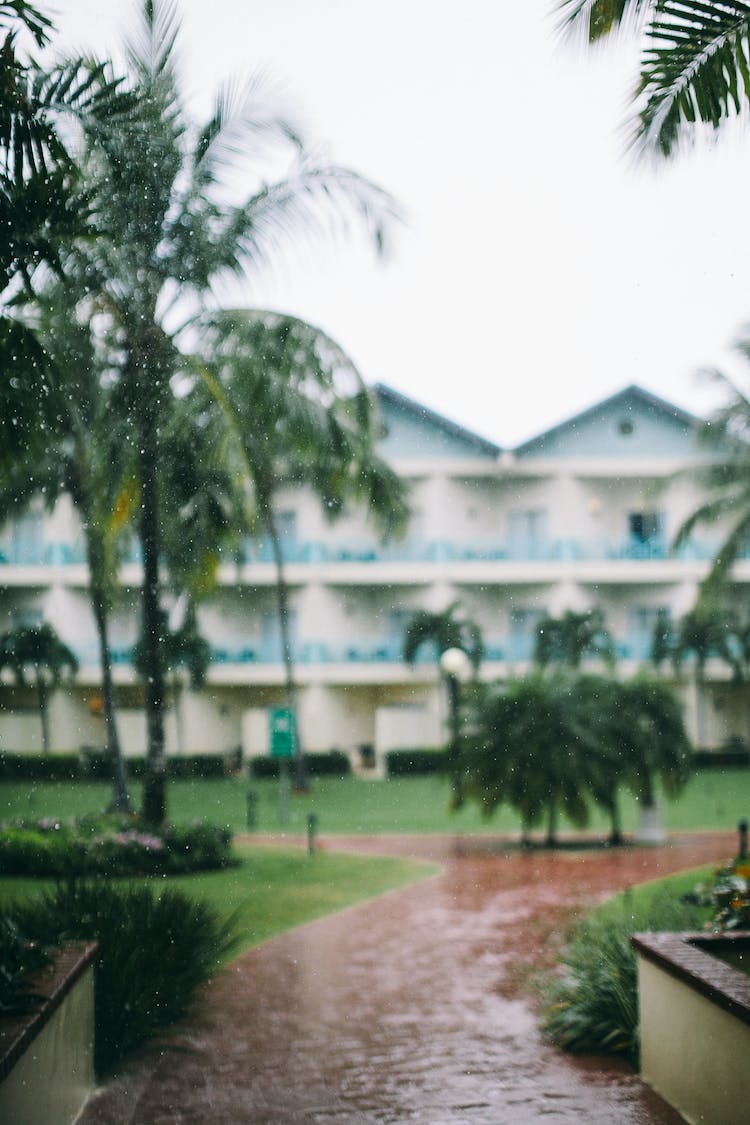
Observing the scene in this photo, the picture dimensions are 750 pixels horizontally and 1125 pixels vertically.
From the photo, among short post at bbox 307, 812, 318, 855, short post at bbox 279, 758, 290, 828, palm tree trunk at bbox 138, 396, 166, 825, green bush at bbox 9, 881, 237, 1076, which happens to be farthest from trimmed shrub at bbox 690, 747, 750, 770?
palm tree trunk at bbox 138, 396, 166, 825

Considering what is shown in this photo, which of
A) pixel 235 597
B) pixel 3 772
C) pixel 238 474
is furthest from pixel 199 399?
pixel 3 772

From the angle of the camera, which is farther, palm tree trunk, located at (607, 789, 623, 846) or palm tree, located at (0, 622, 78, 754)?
palm tree trunk, located at (607, 789, 623, 846)

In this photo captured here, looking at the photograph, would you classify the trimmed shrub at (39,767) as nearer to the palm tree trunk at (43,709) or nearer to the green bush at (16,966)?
the palm tree trunk at (43,709)

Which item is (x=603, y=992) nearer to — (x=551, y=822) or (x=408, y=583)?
(x=408, y=583)

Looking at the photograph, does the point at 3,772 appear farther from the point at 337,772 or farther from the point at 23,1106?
the point at 23,1106

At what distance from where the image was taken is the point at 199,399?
4.87 meters

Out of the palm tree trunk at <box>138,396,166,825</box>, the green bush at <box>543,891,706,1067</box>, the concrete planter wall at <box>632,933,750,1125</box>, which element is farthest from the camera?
the palm tree trunk at <box>138,396,166,825</box>

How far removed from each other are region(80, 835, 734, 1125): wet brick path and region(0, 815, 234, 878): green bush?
2.20 ft

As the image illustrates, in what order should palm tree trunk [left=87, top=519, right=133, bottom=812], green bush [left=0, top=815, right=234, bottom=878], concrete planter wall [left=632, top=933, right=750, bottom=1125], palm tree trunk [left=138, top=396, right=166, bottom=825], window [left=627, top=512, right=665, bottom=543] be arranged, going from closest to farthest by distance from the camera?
concrete planter wall [left=632, top=933, right=750, bottom=1125] < palm tree trunk [left=138, top=396, right=166, bottom=825] < palm tree trunk [left=87, top=519, right=133, bottom=812] < green bush [left=0, top=815, right=234, bottom=878] < window [left=627, top=512, right=665, bottom=543]

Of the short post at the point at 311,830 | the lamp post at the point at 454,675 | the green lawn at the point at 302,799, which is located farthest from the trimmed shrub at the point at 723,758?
the short post at the point at 311,830

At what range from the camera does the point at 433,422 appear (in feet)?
17.0

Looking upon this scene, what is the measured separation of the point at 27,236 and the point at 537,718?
4046mm

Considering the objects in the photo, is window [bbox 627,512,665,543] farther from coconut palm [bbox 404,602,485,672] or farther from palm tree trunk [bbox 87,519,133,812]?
palm tree trunk [bbox 87,519,133,812]

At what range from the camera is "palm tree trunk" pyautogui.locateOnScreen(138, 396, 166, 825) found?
488 cm
